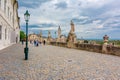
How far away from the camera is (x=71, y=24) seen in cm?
3114

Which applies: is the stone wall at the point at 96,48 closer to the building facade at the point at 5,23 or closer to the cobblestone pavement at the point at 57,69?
the cobblestone pavement at the point at 57,69

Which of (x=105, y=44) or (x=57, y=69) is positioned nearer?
(x=57, y=69)

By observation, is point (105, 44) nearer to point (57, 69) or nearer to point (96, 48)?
point (96, 48)

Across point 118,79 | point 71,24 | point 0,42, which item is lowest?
point 118,79

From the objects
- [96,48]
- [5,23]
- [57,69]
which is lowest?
[57,69]

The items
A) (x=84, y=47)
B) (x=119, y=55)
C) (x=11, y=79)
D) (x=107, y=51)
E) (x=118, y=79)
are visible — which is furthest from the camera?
(x=84, y=47)

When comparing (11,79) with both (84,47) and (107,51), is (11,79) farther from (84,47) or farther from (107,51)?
(84,47)

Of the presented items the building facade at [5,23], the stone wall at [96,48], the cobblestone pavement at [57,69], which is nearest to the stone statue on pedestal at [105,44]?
the stone wall at [96,48]

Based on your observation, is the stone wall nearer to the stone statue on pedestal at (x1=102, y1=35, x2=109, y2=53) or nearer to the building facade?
the stone statue on pedestal at (x1=102, y1=35, x2=109, y2=53)

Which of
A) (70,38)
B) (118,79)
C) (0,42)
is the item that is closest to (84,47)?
(70,38)

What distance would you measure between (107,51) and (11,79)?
1484cm

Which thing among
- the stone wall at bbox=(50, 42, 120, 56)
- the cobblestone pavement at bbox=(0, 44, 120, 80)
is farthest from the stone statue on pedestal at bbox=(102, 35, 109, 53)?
the cobblestone pavement at bbox=(0, 44, 120, 80)

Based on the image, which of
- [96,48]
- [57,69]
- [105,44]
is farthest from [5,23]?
[57,69]

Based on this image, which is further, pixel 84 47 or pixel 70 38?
pixel 70 38
